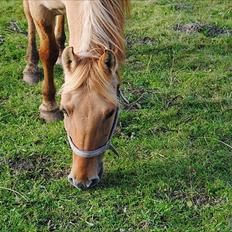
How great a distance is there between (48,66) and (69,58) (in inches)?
58.0

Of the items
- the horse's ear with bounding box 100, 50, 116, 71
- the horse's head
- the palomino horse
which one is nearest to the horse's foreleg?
the palomino horse

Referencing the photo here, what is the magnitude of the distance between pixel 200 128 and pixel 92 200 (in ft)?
4.08

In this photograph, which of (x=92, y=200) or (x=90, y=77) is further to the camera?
(x=92, y=200)

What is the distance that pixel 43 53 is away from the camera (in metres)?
4.55

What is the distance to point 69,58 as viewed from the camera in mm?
3152

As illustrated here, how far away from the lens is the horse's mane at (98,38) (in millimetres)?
3131

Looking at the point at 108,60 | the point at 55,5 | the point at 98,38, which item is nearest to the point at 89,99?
the point at 108,60

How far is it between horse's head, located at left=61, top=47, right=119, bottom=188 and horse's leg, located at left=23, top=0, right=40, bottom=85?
2029 millimetres

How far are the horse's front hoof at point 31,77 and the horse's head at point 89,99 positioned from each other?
2.00m

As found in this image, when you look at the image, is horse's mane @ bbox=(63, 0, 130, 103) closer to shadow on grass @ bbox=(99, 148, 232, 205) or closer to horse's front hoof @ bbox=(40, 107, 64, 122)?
shadow on grass @ bbox=(99, 148, 232, 205)

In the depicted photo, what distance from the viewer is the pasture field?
11.7 ft

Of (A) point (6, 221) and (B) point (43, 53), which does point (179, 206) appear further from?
(B) point (43, 53)

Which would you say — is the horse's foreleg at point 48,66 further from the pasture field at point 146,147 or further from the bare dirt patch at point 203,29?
the bare dirt patch at point 203,29

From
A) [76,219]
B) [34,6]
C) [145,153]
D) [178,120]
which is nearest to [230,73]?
[178,120]
